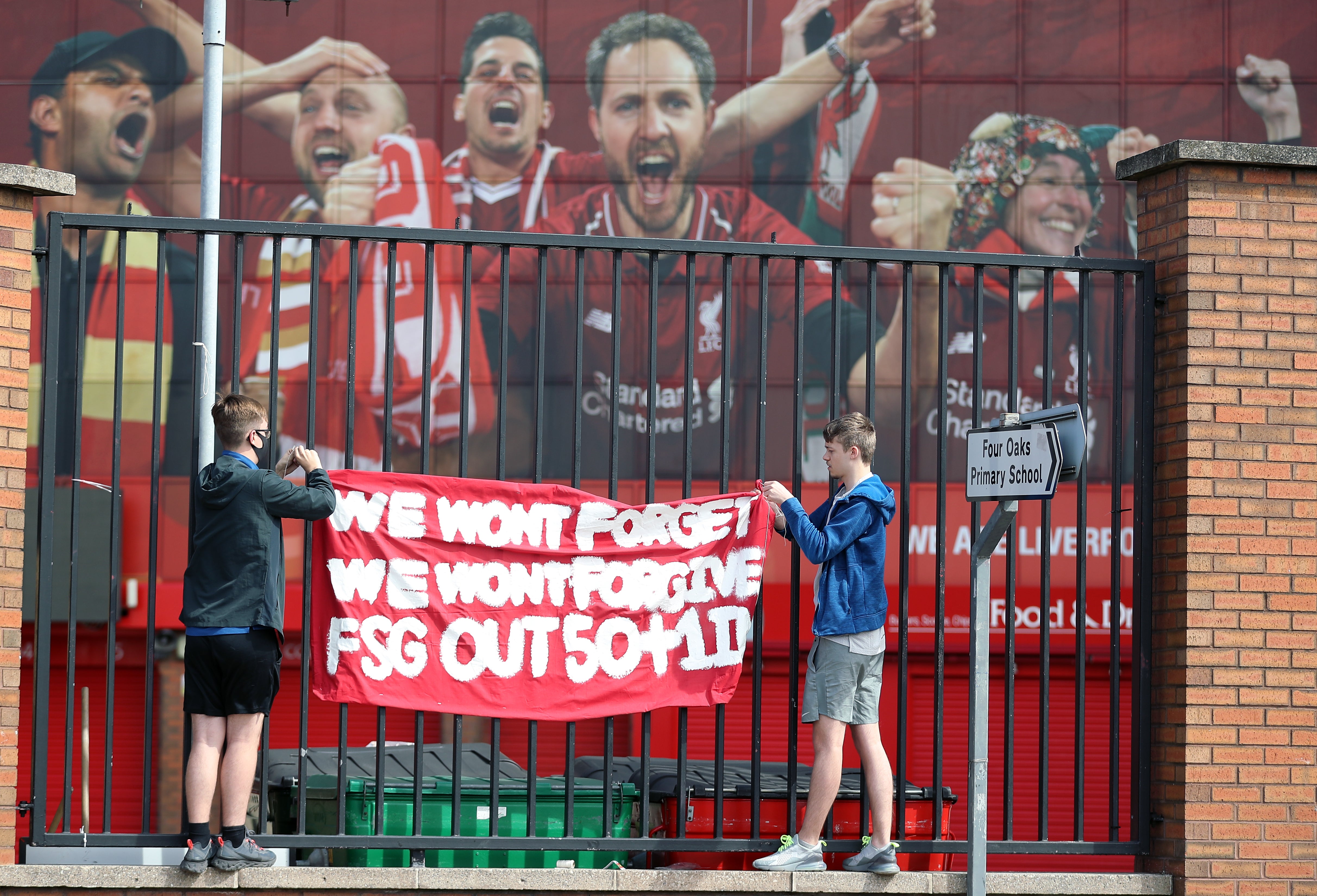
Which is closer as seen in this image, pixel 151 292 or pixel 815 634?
pixel 815 634

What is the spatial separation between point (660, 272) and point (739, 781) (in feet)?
33.7

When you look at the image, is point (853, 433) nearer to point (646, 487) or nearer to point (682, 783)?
point (646, 487)

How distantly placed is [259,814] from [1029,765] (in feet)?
36.3

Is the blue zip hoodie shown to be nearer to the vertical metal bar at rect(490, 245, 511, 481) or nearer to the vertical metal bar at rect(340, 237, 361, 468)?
the vertical metal bar at rect(490, 245, 511, 481)

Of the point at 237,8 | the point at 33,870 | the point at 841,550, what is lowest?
the point at 33,870

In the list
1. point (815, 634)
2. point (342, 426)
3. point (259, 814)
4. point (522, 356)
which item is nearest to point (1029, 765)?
point (522, 356)

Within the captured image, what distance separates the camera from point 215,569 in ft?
16.9

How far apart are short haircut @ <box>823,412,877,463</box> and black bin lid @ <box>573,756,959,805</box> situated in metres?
1.36

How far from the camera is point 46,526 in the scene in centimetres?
536

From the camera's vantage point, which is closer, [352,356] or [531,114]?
[352,356]

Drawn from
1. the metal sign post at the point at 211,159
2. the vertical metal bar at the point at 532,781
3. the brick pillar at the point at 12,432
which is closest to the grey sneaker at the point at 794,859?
the vertical metal bar at the point at 532,781

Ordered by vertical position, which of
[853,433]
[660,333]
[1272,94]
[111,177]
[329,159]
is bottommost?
[853,433]

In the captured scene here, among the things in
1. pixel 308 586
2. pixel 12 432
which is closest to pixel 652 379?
pixel 308 586

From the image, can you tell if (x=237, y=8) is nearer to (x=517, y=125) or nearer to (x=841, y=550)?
(x=517, y=125)
